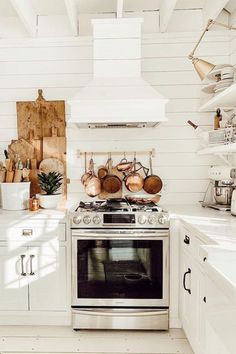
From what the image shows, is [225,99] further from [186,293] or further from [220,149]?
[186,293]

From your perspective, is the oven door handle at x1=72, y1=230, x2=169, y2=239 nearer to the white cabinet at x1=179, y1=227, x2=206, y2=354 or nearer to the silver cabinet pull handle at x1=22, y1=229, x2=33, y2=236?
the white cabinet at x1=179, y1=227, x2=206, y2=354

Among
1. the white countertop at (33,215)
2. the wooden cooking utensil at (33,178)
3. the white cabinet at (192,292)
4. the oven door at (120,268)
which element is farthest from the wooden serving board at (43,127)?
the white cabinet at (192,292)

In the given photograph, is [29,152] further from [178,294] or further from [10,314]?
[178,294]

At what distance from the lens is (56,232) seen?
2691mm

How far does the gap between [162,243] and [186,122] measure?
126 centimetres

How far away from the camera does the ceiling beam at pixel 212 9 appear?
2.61 meters

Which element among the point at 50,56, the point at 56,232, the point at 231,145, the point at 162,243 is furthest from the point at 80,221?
the point at 50,56

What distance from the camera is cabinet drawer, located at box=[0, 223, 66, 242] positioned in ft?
8.84

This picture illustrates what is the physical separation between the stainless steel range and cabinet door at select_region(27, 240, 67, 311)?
114 mm

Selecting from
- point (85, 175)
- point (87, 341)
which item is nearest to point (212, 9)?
point (85, 175)

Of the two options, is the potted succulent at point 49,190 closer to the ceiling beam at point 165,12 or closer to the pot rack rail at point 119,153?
the pot rack rail at point 119,153

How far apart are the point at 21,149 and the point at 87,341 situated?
184cm

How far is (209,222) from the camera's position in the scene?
2.33 metres

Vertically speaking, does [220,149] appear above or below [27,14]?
below
